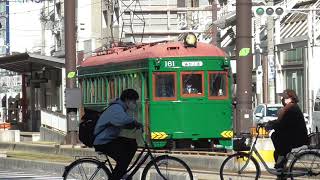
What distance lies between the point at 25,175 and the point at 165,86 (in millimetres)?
6509

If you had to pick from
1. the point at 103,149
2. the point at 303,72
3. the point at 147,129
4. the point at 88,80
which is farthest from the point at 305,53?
the point at 103,149

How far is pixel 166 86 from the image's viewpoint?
24.3 meters

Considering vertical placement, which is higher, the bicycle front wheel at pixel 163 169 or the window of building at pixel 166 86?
the window of building at pixel 166 86

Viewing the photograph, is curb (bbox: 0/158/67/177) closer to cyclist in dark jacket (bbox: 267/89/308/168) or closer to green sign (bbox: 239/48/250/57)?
green sign (bbox: 239/48/250/57)

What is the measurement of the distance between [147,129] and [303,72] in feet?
66.5

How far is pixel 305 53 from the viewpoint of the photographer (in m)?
41.9

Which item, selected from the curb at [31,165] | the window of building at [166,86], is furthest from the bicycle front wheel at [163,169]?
the window of building at [166,86]

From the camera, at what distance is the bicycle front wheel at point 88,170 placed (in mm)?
12461

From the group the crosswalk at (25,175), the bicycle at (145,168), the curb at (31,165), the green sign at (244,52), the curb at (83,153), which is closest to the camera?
the bicycle at (145,168)

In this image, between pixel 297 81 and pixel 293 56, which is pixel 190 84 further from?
pixel 293 56

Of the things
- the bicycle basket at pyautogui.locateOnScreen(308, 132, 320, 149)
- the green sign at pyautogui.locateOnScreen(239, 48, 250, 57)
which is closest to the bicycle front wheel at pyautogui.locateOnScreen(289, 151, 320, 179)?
the bicycle basket at pyautogui.locateOnScreen(308, 132, 320, 149)

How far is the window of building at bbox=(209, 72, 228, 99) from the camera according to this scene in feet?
80.0

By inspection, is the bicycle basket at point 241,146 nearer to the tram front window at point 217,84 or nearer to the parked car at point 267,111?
the tram front window at point 217,84

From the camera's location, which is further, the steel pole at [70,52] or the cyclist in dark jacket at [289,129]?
the steel pole at [70,52]
